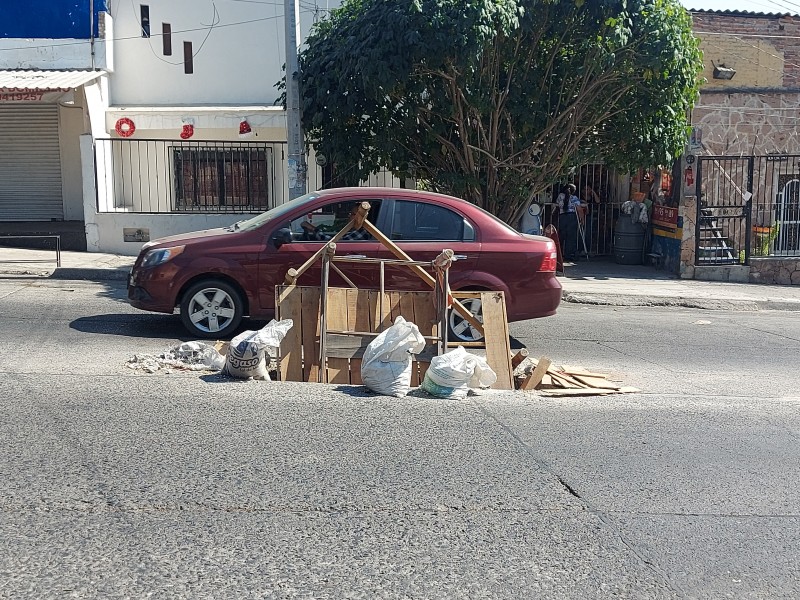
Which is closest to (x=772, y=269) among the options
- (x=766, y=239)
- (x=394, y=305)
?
(x=766, y=239)

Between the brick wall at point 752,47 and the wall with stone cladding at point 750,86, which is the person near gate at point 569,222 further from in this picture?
the brick wall at point 752,47

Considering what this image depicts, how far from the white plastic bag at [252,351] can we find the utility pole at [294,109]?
728 cm

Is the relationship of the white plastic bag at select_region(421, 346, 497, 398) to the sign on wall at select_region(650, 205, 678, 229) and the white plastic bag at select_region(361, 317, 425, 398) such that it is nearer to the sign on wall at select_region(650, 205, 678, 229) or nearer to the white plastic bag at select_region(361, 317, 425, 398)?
the white plastic bag at select_region(361, 317, 425, 398)

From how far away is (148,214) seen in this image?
55.0ft

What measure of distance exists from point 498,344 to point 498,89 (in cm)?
726

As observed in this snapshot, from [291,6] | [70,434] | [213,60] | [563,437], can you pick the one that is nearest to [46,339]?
[70,434]

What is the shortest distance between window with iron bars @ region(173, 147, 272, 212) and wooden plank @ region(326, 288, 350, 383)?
10189 millimetres

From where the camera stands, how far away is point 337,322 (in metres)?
7.68

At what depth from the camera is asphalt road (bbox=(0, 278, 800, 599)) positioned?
3980 millimetres

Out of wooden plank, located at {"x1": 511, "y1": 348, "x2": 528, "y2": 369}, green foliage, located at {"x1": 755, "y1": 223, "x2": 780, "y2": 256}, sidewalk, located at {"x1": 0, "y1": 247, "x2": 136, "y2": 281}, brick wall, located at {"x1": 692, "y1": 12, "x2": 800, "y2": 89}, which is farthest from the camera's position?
brick wall, located at {"x1": 692, "y1": 12, "x2": 800, "y2": 89}

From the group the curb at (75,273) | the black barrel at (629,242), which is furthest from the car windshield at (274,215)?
the black barrel at (629,242)

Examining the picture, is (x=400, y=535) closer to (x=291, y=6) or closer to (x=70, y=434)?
(x=70, y=434)

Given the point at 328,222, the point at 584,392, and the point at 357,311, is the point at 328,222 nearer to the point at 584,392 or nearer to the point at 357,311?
the point at 357,311

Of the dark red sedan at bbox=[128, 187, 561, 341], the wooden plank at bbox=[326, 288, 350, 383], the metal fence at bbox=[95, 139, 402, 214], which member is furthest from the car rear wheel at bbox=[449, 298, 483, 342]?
the metal fence at bbox=[95, 139, 402, 214]
